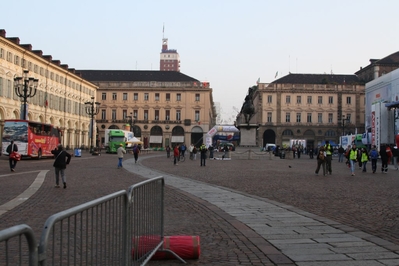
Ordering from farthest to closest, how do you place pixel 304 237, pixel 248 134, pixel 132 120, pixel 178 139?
Answer: pixel 132 120, pixel 178 139, pixel 248 134, pixel 304 237

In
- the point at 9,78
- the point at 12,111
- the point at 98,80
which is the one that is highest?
the point at 98,80

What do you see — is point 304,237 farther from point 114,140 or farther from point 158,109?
point 158,109

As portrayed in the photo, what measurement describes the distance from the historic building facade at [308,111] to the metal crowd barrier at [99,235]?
3545 inches

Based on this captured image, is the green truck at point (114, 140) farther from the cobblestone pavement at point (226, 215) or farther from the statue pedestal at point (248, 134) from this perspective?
the cobblestone pavement at point (226, 215)

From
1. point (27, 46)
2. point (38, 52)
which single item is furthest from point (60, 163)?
point (38, 52)

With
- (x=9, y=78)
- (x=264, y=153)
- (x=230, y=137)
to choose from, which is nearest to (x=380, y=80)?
(x=264, y=153)

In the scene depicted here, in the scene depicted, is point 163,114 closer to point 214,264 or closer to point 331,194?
point 331,194

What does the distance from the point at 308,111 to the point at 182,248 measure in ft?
305

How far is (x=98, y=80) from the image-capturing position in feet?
346

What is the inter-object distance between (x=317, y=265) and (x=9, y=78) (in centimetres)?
5684

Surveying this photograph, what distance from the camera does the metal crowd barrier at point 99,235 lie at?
2.62 m

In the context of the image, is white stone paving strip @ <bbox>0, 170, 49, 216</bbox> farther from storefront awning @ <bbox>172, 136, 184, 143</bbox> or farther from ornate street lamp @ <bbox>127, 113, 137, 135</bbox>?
storefront awning @ <bbox>172, 136, 184, 143</bbox>

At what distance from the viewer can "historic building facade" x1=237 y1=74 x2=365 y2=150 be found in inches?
3750

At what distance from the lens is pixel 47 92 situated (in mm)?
69562
